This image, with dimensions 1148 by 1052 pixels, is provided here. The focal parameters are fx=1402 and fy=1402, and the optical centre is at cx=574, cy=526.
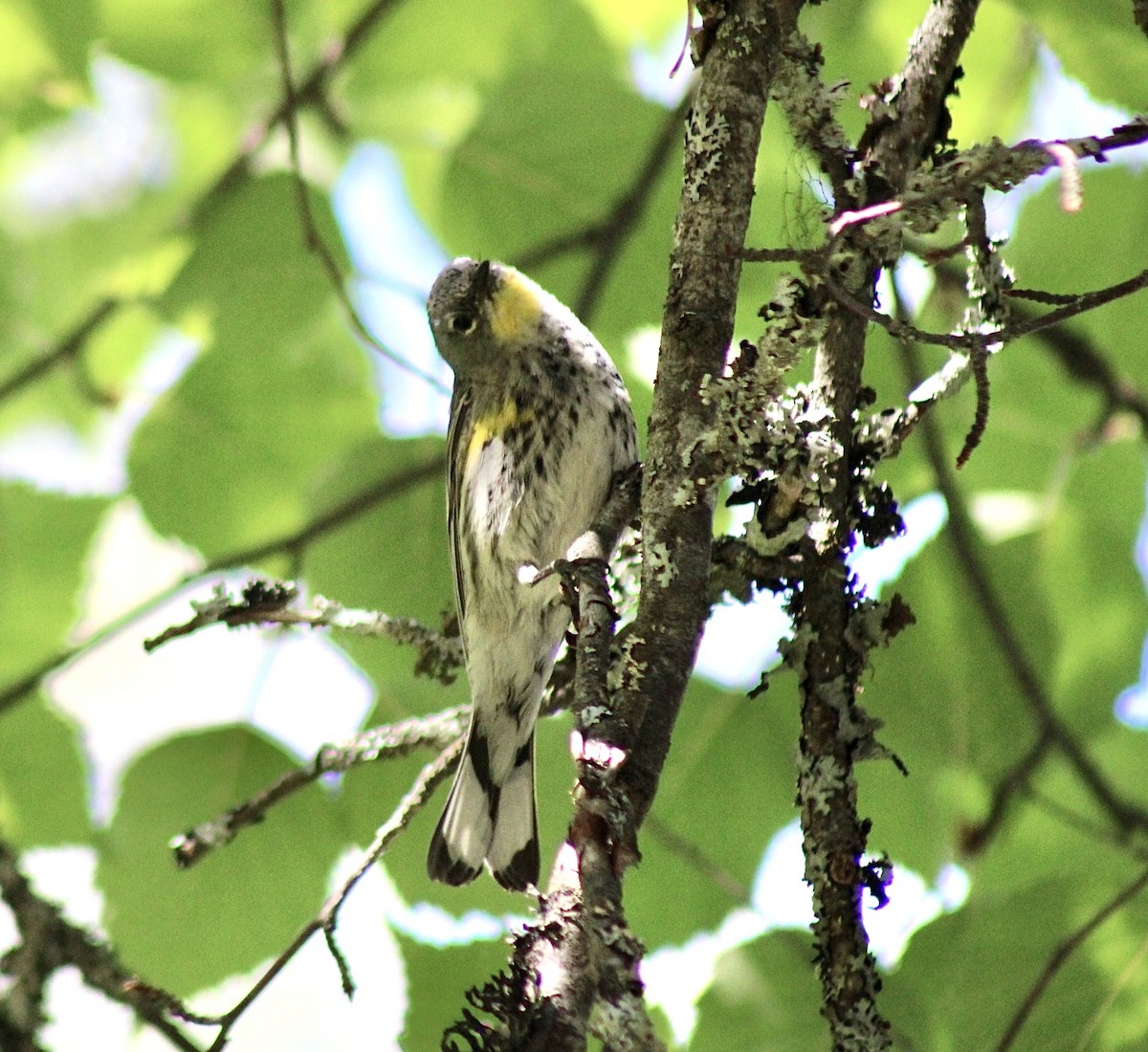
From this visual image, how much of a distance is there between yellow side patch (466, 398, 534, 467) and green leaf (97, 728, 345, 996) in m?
0.97

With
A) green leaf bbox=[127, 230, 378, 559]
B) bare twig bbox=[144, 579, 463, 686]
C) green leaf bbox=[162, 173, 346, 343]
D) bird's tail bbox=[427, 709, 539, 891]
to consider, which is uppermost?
green leaf bbox=[162, 173, 346, 343]

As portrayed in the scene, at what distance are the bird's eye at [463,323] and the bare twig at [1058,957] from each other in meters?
2.13

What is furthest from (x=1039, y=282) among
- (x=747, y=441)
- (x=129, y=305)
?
(x=129, y=305)

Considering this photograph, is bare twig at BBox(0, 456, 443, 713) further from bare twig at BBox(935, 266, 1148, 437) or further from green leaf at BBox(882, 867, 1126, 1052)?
green leaf at BBox(882, 867, 1126, 1052)

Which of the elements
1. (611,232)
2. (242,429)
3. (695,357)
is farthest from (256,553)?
(695,357)

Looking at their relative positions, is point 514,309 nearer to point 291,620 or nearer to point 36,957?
point 291,620

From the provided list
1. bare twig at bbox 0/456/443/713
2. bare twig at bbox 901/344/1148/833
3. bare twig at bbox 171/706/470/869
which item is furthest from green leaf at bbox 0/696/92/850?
bare twig at bbox 901/344/1148/833

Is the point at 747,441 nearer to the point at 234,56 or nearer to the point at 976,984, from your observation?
the point at 976,984

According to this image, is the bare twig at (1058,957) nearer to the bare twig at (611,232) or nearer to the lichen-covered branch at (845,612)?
the lichen-covered branch at (845,612)

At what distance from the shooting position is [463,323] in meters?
3.74

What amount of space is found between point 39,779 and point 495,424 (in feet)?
4.58

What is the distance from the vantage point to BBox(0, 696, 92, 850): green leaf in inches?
131

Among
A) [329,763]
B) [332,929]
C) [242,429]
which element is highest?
[242,429]

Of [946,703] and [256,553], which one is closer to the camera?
[946,703]
